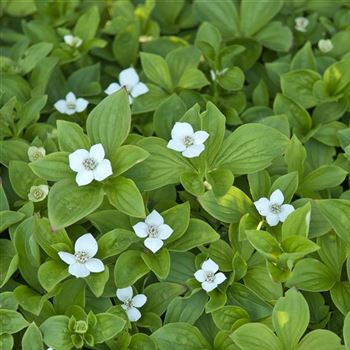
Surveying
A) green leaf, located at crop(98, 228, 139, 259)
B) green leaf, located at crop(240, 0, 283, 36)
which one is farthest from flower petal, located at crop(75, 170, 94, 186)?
green leaf, located at crop(240, 0, 283, 36)

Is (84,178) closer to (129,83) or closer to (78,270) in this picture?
(78,270)

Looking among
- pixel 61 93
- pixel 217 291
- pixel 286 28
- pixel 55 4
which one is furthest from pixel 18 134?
pixel 286 28

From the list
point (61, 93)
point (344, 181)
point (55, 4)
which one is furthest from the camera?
point (55, 4)

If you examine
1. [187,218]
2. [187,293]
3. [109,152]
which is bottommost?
[187,293]

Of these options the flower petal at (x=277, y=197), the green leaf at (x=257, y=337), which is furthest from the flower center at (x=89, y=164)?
the green leaf at (x=257, y=337)

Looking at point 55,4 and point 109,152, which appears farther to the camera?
point 55,4

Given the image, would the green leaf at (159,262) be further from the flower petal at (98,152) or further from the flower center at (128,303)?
the flower petal at (98,152)

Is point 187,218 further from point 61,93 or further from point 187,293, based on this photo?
point 61,93
